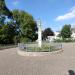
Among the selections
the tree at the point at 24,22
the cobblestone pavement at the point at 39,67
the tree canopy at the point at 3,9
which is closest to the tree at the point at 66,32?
the tree at the point at 24,22

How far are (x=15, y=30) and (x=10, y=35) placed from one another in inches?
207

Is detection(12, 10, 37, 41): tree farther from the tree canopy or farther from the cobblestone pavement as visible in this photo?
the cobblestone pavement

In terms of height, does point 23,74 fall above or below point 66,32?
below

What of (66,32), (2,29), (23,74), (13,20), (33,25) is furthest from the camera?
(66,32)

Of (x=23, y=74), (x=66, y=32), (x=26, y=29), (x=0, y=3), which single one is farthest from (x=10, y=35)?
(x=23, y=74)

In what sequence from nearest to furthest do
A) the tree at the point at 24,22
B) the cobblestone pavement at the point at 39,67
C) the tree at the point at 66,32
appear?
1. the cobblestone pavement at the point at 39,67
2. the tree at the point at 24,22
3. the tree at the point at 66,32

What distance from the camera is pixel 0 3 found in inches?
1714

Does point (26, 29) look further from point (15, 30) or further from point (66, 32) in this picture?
point (66, 32)

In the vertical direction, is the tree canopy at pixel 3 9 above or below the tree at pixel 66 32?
above

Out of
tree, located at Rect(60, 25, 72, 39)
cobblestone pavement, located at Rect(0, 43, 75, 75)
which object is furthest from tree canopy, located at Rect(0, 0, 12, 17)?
tree, located at Rect(60, 25, 72, 39)

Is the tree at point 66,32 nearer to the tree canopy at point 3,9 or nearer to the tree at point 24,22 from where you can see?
the tree at point 24,22

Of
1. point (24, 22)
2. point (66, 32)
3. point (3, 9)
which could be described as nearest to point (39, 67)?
point (3, 9)

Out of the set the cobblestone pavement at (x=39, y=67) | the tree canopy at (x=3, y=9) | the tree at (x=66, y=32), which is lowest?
the cobblestone pavement at (x=39, y=67)

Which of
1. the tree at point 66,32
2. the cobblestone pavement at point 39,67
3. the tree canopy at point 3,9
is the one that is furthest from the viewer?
the tree at point 66,32
